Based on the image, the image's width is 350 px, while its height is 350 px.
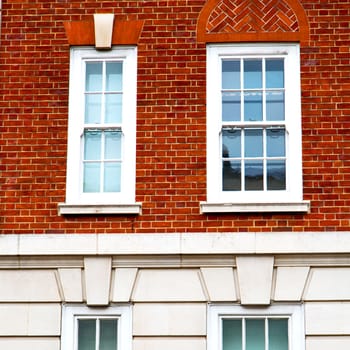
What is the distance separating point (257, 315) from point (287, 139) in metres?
2.23

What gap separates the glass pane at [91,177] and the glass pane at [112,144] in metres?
0.21

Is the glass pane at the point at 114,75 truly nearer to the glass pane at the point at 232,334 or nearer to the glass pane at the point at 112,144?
the glass pane at the point at 112,144

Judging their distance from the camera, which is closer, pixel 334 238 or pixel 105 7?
pixel 334 238

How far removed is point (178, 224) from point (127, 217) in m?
0.64

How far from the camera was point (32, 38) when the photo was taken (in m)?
13.1

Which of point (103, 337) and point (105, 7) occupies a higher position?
point (105, 7)

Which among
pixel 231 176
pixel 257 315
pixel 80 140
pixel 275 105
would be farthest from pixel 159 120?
pixel 257 315

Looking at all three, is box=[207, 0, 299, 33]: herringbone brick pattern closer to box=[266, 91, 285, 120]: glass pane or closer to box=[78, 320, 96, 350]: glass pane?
box=[266, 91, 285, 120]: glass pane

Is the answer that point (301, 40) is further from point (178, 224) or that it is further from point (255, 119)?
point (178, 224)

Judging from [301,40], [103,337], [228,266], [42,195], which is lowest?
[103,337]

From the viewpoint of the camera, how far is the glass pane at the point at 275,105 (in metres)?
12.9

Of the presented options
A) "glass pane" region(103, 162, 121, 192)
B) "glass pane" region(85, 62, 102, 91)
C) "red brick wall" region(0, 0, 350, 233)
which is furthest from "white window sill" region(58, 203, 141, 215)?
"glass pane" region(85, 62, 102, 91)

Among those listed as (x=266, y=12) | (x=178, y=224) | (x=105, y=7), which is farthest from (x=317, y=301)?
(x=105, y=7)

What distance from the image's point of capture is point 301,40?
12.9 meters
